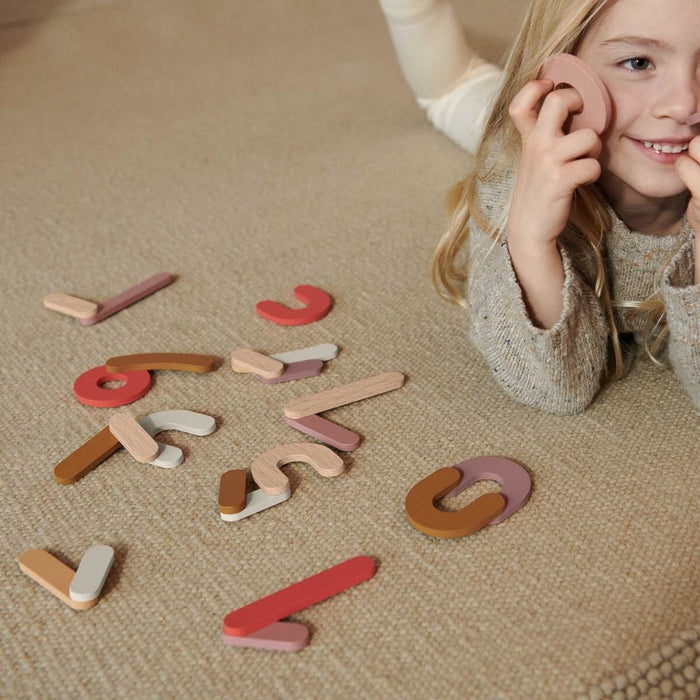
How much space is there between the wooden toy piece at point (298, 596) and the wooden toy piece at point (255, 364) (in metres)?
0.29

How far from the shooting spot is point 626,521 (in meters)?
0.83

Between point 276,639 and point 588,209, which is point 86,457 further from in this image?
point 588,209

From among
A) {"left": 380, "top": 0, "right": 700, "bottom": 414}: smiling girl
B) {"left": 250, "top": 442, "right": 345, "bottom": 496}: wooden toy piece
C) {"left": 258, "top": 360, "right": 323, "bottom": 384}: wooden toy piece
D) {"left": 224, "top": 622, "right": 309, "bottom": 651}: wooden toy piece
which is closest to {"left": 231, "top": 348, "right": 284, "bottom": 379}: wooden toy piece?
{"left": 258, "top": 360, "right": 323, "bottom": 384}: wooden toy piece

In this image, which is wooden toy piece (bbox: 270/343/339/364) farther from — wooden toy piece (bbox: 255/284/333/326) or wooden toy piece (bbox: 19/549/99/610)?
wooden toy piece (bbox: 19/549/99/610)

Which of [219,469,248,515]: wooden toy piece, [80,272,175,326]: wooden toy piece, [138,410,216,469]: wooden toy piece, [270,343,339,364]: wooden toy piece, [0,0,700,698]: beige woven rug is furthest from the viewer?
[80,272,175,326]: wooden toy piece

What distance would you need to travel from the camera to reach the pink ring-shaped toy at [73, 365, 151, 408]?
101cm

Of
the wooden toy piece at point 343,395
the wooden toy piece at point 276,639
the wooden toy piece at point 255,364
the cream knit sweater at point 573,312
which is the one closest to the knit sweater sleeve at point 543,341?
the cream knit sweater at point 573,312

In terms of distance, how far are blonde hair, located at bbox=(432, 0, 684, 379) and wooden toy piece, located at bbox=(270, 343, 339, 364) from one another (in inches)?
8.8

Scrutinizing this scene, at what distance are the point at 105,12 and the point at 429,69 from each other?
1142mm

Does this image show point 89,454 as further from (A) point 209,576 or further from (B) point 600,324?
(B) point 600,324

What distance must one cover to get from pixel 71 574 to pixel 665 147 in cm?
69

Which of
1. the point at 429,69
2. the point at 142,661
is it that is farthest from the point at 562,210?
the point at 429,69

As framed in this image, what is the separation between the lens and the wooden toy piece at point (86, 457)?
905mm

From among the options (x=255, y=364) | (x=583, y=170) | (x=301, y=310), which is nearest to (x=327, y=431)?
(x=255, y=364)
